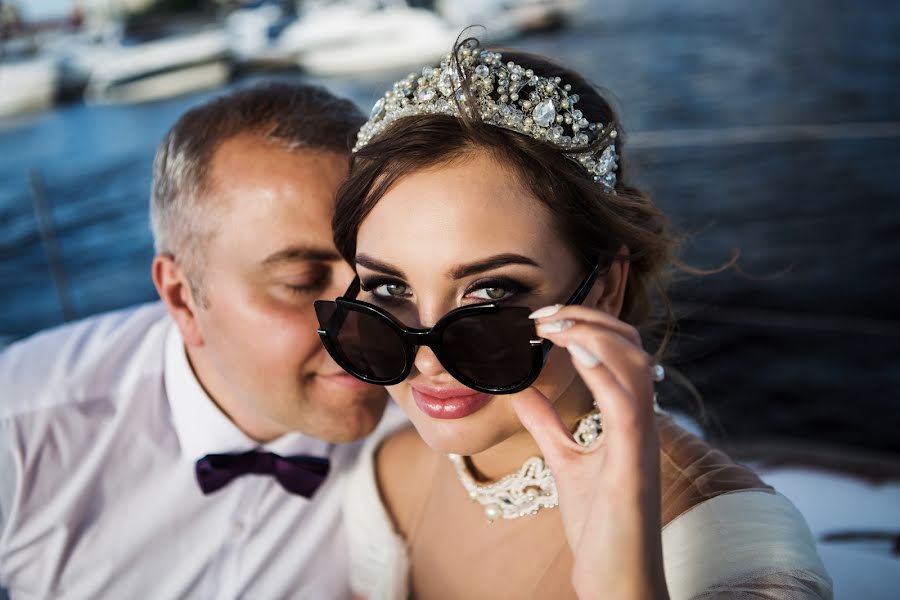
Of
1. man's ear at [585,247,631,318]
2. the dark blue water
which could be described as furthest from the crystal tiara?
the dark blue water

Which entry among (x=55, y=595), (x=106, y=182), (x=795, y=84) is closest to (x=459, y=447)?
(x=55, y=595)

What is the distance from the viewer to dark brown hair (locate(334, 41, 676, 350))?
1.17 metres

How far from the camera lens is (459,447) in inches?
47.6

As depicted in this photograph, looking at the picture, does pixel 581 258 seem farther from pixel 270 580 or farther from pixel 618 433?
pixel 270 580

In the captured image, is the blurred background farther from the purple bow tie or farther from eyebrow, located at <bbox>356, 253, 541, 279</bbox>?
eyebrow, located at <bbox>356, 253, 541, 279</bbox>

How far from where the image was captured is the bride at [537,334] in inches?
37.0

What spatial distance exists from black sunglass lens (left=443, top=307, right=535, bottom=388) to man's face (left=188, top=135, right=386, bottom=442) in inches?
19.2

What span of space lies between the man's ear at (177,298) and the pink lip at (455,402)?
717 mm

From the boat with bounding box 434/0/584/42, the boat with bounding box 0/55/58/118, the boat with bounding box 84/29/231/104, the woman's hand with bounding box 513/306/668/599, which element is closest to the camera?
the woman's hand with bounding box 513/306/668/599

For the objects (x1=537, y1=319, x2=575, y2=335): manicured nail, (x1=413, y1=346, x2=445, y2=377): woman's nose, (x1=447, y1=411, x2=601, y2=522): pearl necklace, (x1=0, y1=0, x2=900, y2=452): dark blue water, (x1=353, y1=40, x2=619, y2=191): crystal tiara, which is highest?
(x1=353, y1=40, x2=619, y2=191): crystal tiara

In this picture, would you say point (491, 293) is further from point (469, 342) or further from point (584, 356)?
point (584, 356)

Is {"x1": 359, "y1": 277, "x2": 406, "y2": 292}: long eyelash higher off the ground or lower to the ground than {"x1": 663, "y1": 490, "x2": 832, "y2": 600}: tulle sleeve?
higher

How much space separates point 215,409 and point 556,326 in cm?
101

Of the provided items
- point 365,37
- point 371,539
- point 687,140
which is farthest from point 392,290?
point 365,37
